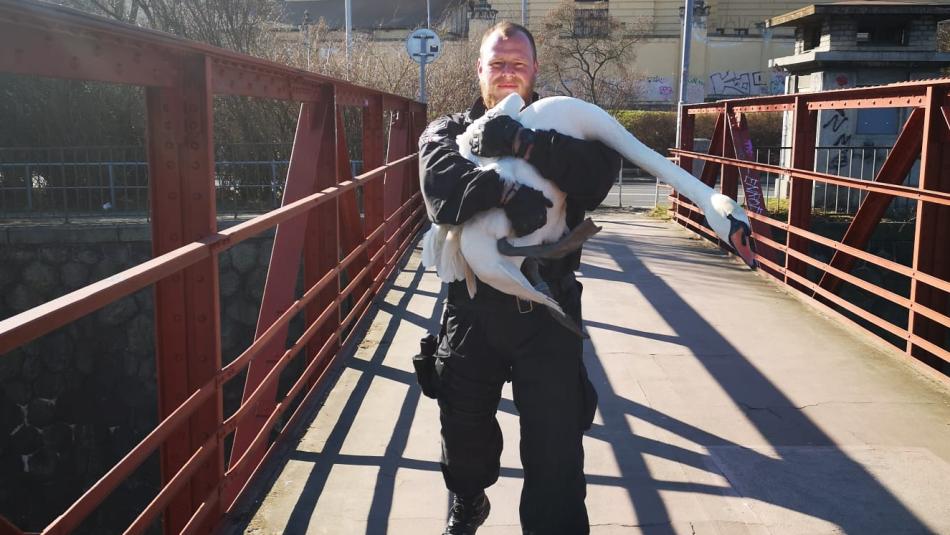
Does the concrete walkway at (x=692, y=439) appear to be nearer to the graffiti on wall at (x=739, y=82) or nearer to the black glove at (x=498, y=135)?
the black glove at (x=498, y=135)

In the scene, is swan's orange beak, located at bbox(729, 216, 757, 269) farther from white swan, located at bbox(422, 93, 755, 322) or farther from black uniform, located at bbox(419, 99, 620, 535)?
black uniform, located at bbox(419, 99, 620, 535)

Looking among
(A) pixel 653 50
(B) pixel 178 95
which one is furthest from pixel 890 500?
(A) pixel 653 50

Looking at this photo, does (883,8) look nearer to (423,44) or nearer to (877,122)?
(877,122)

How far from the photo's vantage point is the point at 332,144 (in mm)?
5492

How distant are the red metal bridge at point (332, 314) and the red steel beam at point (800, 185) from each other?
0.06ft

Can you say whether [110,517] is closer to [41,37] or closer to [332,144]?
[332,144]

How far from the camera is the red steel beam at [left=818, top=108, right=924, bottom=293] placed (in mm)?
5945

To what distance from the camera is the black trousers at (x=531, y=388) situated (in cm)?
275

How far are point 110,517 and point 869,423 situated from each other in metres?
7.68

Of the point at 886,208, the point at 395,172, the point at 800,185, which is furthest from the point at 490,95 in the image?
the point at 395,172

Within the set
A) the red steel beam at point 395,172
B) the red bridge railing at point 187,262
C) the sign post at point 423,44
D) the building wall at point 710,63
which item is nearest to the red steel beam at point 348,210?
the red bridge railing at point 187,262

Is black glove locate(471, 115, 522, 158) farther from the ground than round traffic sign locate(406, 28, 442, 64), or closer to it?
closer to it

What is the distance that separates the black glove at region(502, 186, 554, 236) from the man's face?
0.37 meters

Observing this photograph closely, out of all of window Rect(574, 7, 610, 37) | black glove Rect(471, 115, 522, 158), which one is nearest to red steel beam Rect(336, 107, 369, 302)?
black glove Rect(471, 115, 522, 158)
